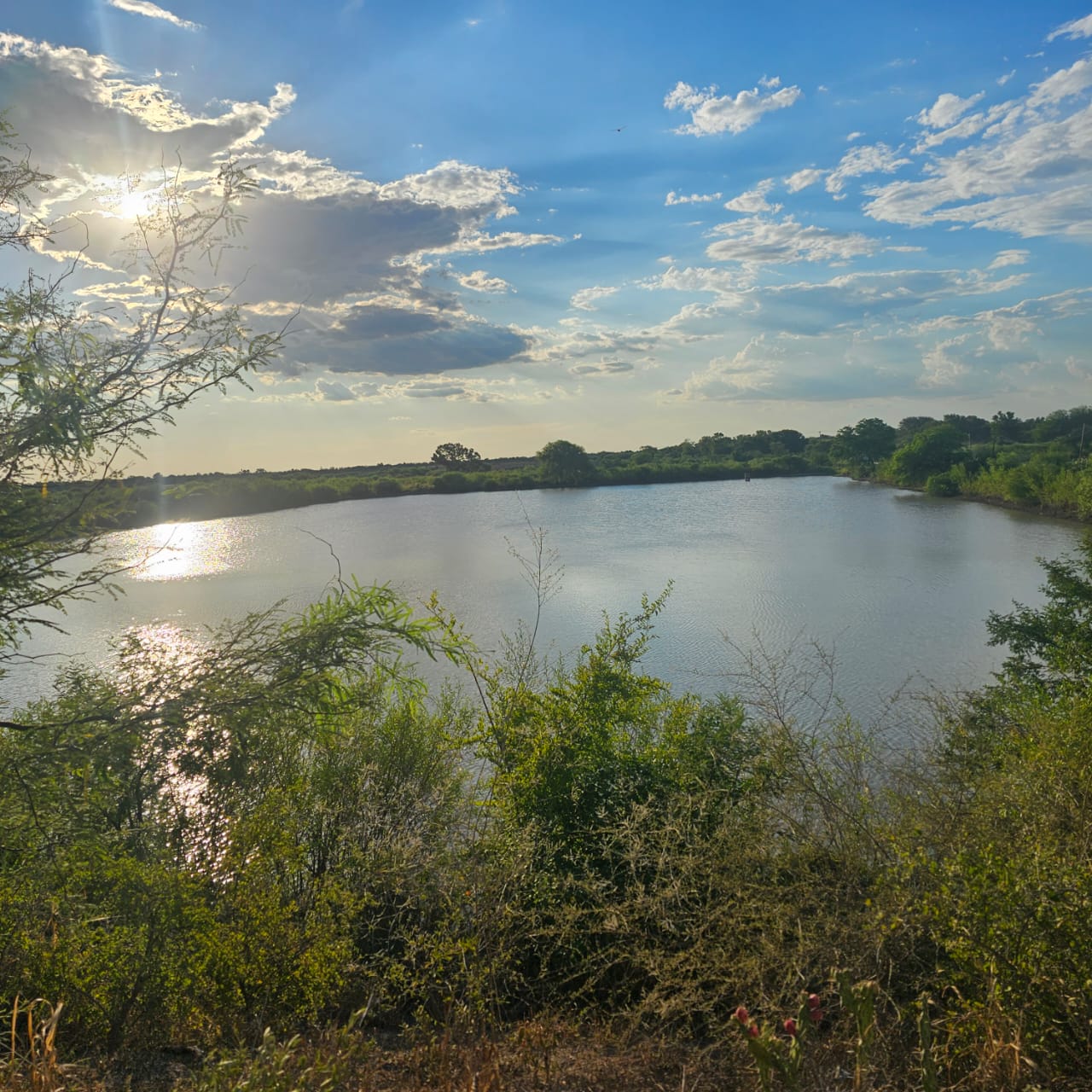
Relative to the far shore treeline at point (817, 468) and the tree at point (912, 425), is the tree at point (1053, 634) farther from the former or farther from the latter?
the tree at point (912, 425)

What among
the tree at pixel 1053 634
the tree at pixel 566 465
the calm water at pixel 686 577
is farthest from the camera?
the tree at pixel 566 465

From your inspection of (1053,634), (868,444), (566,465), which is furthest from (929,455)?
(1053,634)

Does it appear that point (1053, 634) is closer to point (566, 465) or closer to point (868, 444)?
point (566, 465)

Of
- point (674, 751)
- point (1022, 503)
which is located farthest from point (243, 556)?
point (1022, 503)

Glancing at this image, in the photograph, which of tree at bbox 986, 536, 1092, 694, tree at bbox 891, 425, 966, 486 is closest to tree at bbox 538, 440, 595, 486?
tree at bbox 891, 425, 966, 486

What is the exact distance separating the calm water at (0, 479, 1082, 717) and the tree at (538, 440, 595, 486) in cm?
2568

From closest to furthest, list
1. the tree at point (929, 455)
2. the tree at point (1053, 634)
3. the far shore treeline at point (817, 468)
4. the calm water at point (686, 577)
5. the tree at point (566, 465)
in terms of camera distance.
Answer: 1. the tree at point (1053, 634)
2. the calm water at point (686, 577)
3. the far shore treeline at point (817, 468)
4. the tree at point (929, 455)
5. the tree at point (566, 465)

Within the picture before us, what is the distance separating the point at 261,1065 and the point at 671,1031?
9.10 ft

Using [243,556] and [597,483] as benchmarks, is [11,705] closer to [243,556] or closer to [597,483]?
[243,556]

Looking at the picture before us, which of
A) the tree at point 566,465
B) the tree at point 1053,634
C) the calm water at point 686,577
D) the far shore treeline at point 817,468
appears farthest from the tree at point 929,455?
the tree at point 1053,634

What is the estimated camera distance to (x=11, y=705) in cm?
A: 1113

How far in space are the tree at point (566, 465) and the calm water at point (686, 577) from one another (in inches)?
1011

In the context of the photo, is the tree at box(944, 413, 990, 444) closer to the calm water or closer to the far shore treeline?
the far shore treeline

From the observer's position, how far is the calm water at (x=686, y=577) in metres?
14.2
